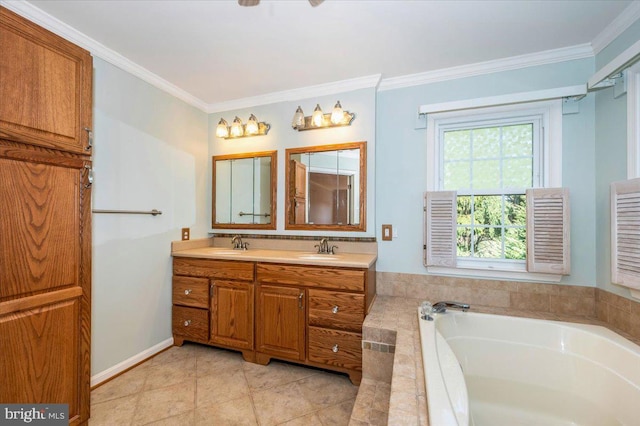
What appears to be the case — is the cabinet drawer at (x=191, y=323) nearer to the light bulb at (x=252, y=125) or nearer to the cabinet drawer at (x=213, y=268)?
the cabinet drawer at (x=213, y=268)

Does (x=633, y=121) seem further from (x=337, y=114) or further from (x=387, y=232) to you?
(x=337, y=114)

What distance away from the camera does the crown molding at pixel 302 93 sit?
2.38 metres

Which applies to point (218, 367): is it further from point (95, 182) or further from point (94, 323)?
point (95, 182)

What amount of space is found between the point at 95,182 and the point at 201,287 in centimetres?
111

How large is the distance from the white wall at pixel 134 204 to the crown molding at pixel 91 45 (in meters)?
0.05

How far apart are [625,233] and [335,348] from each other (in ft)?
6.15

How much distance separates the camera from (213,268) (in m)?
2.34

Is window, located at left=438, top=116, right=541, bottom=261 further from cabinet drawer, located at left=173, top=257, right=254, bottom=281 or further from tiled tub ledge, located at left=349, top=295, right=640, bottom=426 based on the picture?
cabinet drawer, located at left=173, top=257, right=254, bottom=281

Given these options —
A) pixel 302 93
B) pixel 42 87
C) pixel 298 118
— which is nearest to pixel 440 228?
pixel 298 118

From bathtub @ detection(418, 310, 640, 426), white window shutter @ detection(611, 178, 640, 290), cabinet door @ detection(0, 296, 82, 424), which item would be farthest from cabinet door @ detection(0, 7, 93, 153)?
white window shutter @ detection(611, 178, 640, 290)

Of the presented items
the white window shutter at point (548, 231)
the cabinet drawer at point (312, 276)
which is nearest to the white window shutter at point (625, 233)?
the white window shutter at point (548, 231)

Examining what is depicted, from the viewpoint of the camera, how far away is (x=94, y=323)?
190 centimetres

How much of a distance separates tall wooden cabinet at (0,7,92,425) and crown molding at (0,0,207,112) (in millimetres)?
470

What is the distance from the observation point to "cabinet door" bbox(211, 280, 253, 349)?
221 cm
